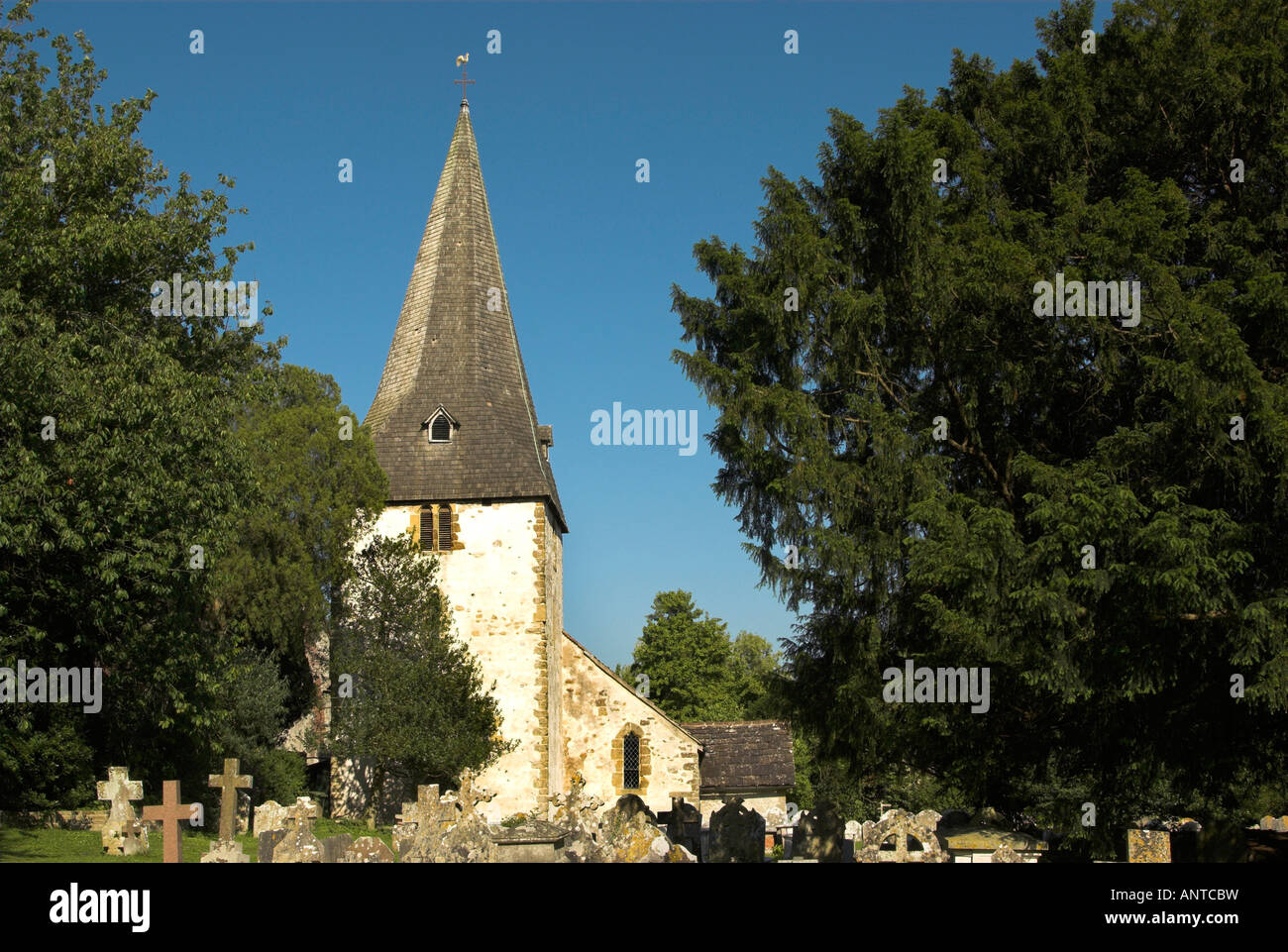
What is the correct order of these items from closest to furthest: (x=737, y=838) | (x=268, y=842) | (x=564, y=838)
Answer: (x=268, y=842) → (x=564, y=838) → (x=737, y=838)

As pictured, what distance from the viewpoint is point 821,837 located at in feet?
41.9

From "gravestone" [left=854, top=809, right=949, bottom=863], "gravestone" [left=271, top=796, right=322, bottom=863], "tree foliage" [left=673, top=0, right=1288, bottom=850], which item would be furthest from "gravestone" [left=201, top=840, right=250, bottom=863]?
"tree foliage" [left=673, top=0, right=1288, bottom=850]

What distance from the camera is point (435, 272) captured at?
34031 mm

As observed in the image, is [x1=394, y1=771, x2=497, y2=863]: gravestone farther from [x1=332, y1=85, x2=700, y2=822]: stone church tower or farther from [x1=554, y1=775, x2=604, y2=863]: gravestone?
[x1=332, y1=85, x2=700, y2=822]: stone church tower

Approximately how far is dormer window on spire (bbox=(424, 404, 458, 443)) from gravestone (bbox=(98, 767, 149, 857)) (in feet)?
50.3

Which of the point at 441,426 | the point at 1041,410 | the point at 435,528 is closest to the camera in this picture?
the point at 1041,410

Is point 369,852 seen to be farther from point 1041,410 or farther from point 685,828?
point 1041,410

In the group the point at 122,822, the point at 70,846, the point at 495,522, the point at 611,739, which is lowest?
the point at 611,739

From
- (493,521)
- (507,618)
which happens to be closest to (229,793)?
(507,618)

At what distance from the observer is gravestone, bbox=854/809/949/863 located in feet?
43.0

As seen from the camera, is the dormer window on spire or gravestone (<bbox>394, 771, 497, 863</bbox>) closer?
gravestone (<bbox>394, 771, 497, 863</bbox>)

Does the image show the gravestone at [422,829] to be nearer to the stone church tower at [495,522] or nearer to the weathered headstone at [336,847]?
the weathered headstone at [336,847]

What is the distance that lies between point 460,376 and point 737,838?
21.9m

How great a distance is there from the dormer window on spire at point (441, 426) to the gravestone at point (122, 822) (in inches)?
604
